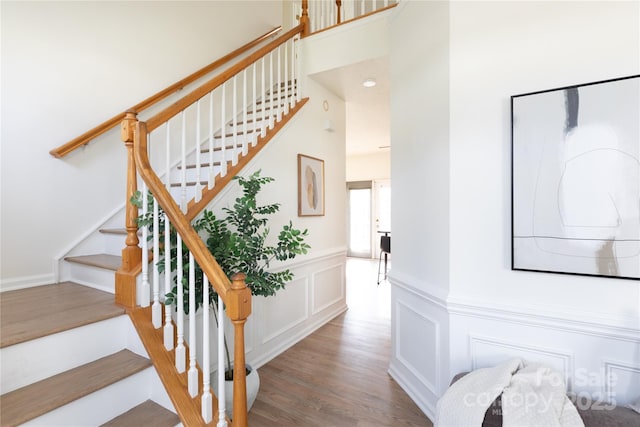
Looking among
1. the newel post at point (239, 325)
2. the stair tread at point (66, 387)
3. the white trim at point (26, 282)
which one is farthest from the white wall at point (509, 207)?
the white trim at point (26, 282)

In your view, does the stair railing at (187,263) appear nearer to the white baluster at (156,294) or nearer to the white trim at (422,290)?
the white baluster at (156,294)

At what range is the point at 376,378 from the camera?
2.33m

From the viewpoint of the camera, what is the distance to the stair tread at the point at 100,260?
2008 mm

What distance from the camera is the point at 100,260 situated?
2215 mm

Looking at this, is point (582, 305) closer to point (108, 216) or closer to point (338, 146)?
point (338, 146)

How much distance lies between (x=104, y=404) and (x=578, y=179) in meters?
2.46

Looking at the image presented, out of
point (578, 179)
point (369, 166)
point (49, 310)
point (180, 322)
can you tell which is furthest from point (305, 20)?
point (369, 166)

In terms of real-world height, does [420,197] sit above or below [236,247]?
above

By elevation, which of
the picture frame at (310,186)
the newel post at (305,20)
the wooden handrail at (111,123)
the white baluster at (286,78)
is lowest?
the picture frame at (310,186)

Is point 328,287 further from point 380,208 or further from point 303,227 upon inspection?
point 380,208

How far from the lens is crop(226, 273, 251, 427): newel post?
1225mm

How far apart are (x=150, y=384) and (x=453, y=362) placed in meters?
1.66

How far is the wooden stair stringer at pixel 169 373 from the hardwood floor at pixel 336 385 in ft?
2.13

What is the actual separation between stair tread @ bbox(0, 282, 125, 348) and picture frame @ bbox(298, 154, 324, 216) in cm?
181
